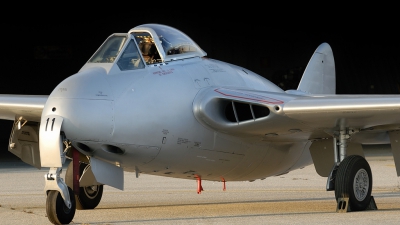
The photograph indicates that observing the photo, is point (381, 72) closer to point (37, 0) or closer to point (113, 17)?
point (113, 17)

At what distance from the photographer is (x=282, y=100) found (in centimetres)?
1209

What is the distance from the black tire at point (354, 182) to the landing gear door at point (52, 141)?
4.45 meters

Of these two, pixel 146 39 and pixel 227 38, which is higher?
pixel 146 39

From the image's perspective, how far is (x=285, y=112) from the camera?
1190 centimetres

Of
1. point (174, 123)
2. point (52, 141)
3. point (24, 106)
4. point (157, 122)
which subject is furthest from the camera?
point (24, 106)

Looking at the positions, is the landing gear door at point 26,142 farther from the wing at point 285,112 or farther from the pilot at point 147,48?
the wing at point 285,112

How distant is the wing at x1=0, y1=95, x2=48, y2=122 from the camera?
13273mm

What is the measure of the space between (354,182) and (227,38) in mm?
35828

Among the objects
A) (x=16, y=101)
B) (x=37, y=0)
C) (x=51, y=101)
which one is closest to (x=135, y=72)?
(x=51, y=101)

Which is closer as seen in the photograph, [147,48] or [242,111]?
[147,48]

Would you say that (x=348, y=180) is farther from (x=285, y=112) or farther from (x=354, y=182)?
(x=285, y=112)

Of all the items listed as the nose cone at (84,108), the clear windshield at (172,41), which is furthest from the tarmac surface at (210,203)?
the clear windshield at (172,41)

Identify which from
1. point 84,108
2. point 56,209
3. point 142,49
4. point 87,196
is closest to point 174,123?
point 142,49

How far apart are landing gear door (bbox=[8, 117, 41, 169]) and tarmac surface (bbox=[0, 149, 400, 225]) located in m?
0.90
